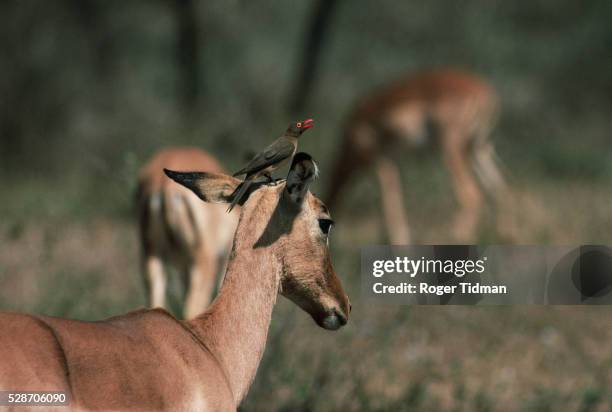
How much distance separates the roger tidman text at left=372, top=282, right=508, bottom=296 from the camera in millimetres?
5336

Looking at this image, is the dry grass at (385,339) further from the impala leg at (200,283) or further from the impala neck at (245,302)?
the impala neck at (245,302)

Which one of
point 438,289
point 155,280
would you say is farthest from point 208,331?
point 155,280

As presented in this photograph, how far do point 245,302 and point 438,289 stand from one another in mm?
1949

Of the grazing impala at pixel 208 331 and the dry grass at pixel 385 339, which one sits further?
the dry grass at pixel 385 339

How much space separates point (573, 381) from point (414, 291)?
1270mm

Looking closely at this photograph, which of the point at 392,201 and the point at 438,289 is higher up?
the point at 392,201

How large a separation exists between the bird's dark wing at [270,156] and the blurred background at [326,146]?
143 cm

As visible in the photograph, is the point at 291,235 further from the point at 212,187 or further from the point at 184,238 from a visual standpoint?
the point at 184,238

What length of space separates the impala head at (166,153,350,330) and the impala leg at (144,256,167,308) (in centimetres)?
201

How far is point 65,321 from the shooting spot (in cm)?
304

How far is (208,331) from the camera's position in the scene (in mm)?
3518

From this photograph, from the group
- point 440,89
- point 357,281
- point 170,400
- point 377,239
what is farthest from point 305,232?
point 440,89

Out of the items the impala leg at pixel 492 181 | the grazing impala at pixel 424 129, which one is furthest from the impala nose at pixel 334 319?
the grazing impala at pixel 424 129

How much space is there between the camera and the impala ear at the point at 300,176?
3279mm
